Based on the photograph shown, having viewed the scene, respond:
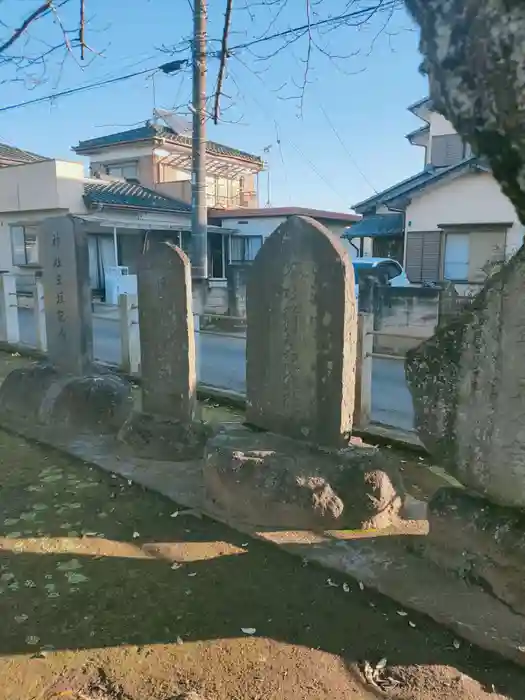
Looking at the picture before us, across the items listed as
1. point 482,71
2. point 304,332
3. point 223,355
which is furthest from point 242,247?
point 482,71

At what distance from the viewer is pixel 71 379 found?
595 centimetres

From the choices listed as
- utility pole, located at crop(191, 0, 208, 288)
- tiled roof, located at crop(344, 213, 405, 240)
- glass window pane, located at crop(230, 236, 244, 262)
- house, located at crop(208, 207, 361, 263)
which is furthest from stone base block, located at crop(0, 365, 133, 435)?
glass window pane, located at crop(230, 236, 244, 262)

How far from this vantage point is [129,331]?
796cm

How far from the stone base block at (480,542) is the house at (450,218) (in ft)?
41.7

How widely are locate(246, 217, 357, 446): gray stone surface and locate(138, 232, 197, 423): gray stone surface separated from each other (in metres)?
0.87

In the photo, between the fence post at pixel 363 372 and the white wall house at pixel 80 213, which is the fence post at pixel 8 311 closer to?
the fence post at pixel 363 372

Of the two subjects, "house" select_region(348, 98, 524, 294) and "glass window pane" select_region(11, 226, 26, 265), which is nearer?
"house" select_region(348, 98, 524, 294)

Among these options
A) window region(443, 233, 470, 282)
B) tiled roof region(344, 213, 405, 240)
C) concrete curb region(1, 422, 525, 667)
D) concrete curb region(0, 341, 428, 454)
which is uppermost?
tiled roof region(344, 213, 405, 240)

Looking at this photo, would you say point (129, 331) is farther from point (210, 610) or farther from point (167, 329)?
point (210, 610)

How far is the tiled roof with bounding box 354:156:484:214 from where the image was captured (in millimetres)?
16031

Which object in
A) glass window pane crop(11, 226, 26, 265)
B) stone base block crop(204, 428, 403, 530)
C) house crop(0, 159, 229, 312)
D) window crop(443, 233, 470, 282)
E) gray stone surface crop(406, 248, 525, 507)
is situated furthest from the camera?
glass window pane crop(11, 226, 26, 265)

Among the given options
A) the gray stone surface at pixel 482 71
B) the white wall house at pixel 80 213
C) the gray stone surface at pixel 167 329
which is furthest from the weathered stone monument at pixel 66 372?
the white wall house at pixel 80 213

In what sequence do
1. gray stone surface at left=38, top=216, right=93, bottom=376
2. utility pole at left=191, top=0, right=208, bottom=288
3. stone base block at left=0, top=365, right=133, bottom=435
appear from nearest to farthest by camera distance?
stone base block at left=0, top=365, right=133, bottom=435
gray stone surface at left=38, top=216, right=93, bottom=376
utility pole at left=191, top=0, right=208, bottom=288

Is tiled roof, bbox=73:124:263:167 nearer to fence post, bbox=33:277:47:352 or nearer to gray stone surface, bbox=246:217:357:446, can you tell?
fence post, bbox=33:277:47:352
